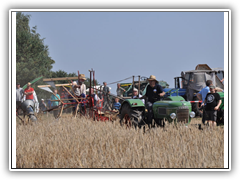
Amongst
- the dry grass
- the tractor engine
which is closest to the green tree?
the tractor engine

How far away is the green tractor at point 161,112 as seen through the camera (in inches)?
329

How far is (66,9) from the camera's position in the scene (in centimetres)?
495

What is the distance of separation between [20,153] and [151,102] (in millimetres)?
3988

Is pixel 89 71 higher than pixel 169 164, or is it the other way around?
pixel 89 71

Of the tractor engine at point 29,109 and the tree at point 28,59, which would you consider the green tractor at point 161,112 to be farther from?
the tree at point 28,59

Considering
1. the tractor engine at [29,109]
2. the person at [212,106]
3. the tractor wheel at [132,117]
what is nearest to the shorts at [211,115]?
the person at [212,106]

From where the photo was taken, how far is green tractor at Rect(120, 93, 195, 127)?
837 centimetres

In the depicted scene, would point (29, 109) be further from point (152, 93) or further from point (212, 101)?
point (212, 101)

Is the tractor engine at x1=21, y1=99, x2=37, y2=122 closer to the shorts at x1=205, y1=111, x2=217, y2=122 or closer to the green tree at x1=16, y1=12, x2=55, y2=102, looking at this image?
the shorts at x1=205, y1=111, x2=217, y2=122

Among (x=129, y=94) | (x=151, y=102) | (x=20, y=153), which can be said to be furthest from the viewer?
(x=129, y=94)

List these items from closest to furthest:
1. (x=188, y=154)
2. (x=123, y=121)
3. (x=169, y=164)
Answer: (x=169, y=164), (x=188, y=154), (x=123, y=121)

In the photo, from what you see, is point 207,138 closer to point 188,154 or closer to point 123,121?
point 188,154

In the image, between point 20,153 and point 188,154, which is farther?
point 20,153

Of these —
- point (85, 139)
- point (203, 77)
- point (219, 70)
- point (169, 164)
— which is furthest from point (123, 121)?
point (219, 70)
